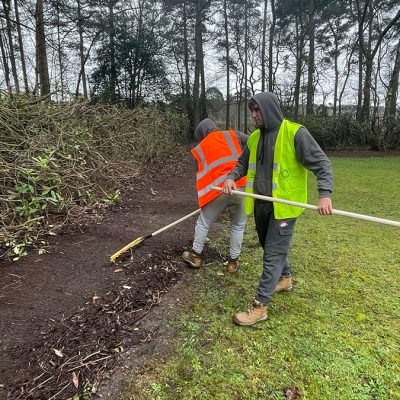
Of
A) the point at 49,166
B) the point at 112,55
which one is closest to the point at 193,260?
the point at 49,166

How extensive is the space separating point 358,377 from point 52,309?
2154 millimetres

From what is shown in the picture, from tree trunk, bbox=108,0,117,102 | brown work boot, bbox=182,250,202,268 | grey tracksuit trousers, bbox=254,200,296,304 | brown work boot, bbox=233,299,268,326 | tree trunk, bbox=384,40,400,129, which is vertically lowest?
brown work boot, bbox=233,299,268,326

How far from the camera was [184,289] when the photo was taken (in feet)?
9.55

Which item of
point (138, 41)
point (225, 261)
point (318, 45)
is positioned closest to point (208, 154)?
point (225, 261)

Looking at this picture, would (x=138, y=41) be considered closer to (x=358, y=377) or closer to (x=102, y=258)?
(x=102, y=258)

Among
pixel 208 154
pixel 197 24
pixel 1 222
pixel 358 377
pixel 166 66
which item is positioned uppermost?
pixel 197 24

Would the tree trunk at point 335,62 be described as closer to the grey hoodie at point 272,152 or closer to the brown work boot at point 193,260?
the brown work boot at point 193,260

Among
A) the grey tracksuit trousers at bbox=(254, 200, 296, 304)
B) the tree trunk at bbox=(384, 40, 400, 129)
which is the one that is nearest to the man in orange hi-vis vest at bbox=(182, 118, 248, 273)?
the grey tracksuit trousers at bbox=(254, 200, 296, 304)

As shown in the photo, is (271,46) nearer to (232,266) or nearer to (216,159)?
(216,159)

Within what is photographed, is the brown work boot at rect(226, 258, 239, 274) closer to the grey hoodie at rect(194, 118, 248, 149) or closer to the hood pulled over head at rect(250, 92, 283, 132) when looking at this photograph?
the grey hoodie at rect(194, 118, 248, 149)

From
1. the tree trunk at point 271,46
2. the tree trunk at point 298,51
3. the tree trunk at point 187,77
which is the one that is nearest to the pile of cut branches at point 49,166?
the tree trunk at point 187,77

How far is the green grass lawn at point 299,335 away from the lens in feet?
6.09

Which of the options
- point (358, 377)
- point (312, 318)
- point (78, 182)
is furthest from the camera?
point (78, 182)

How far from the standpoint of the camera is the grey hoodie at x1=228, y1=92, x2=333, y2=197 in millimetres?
2191
